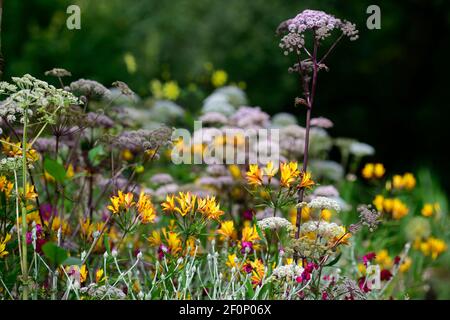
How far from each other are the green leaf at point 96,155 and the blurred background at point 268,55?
13.3ft

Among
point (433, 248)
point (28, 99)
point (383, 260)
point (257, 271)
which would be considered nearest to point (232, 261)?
point (257, 271)

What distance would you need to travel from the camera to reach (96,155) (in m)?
3.46

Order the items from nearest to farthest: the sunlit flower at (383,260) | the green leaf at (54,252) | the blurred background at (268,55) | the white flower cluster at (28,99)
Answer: the green leaf at (54,252) < the white flower cluster at (28,99) < the sunlit flower at (383,260) < the blurred background at (268,55)

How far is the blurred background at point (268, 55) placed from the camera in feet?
28.0

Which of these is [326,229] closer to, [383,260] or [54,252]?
[54,252]

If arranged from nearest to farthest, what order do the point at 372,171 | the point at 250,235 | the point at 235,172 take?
the point at 250,235, the point at 235,172, the point at 372,171

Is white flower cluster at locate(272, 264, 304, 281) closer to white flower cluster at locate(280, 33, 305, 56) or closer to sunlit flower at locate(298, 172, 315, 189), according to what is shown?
sunlit flower at locate(298, 172, 315, 189)

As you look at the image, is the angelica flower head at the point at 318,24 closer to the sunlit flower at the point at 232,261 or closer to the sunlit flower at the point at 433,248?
the sunlit flower at the point at 232,261

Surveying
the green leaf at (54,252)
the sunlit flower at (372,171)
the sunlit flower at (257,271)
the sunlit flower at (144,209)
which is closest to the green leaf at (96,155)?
the sunlit flower at (144,209)

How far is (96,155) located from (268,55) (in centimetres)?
596

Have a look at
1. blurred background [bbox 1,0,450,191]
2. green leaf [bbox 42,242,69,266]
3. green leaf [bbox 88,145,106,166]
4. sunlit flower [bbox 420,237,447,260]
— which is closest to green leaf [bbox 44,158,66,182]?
green leaf [bbox 42,242,69,266]

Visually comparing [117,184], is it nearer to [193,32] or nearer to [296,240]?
[296,240]
